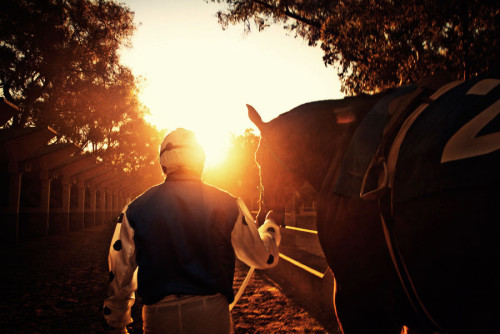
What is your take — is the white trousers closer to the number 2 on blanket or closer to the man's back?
the man's back

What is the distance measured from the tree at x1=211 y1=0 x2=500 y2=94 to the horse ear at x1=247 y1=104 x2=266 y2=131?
5.34 metres

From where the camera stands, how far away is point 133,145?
42438 mm

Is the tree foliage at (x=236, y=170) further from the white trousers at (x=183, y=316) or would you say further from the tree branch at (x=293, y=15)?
the white trousers at (x=183, y=316)

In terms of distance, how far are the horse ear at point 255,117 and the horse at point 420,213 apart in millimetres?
866

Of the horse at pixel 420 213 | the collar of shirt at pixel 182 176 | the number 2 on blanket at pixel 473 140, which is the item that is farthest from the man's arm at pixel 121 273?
the number 2 on blanket at pixel 473 140

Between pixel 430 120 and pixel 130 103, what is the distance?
29499 mm

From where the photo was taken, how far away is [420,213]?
1417 mm

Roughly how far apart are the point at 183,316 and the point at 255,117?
1700 mm

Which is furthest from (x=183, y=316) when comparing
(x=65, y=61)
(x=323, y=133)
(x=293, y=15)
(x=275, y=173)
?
(x=65, y=61)

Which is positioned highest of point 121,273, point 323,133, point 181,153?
point 323,133

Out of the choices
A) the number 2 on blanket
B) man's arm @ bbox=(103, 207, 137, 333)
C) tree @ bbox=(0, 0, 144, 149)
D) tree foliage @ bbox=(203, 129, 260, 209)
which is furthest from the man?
tree foliage @ bbox=(203, 129, 260, 209)

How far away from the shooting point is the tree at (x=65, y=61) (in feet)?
58.3

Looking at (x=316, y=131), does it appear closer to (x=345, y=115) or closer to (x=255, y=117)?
(x=345, y=115)

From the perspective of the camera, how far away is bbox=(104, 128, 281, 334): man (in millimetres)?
1954
